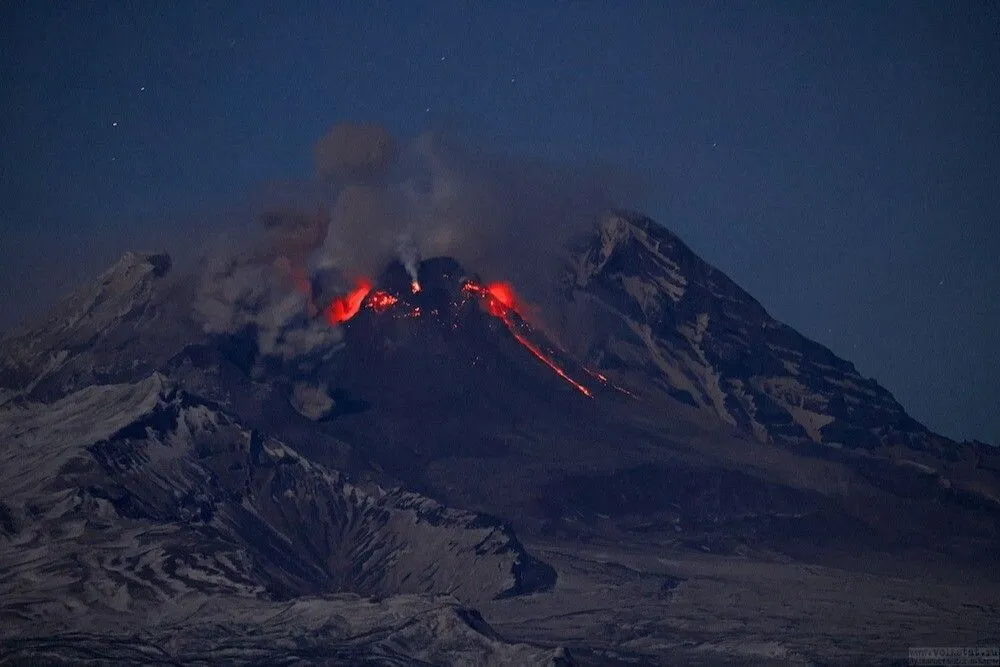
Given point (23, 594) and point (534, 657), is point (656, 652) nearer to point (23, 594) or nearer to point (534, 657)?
point (534, 657)

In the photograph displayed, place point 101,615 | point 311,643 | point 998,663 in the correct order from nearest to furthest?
point 998,663
point 311,643
point 101,615

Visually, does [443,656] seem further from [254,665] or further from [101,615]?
[101,615]

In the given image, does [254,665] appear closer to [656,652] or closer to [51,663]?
[51,663]

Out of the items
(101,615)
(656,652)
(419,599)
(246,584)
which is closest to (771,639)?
(656,652)

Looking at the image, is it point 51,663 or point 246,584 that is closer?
point 51,663

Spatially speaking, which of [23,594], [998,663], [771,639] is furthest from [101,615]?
[998,663]

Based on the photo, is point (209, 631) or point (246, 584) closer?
point (209, 631)

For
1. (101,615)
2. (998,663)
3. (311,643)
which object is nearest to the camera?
(998,663)
